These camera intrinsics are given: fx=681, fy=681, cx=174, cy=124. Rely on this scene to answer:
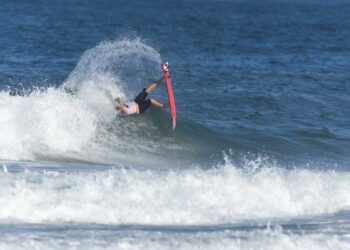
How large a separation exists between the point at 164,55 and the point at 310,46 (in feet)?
42.2

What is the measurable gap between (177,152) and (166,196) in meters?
5.61

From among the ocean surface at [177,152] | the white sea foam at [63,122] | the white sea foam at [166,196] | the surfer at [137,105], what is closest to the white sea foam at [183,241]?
the ocean surface at [177,152]

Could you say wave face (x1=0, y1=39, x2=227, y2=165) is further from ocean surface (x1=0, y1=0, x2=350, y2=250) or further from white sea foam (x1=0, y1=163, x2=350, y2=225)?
white sea foam (x1=0, y1=163, x2=350, y2=225)

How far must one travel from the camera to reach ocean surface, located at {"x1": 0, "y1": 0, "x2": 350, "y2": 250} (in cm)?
1050

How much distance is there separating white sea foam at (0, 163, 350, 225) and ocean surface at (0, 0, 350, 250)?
0.10 ft

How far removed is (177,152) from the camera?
17703mm

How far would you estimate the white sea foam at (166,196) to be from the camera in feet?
36.4

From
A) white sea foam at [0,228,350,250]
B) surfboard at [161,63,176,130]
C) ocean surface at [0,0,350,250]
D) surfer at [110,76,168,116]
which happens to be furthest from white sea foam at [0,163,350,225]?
surfboard at [161,63,176,130]

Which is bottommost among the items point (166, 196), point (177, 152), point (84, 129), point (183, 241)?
point (177, 152)

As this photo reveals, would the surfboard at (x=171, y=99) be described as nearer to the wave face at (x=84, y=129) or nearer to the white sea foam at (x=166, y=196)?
the wave face at (x=84, y=129)

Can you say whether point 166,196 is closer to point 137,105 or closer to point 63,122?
point 137,105

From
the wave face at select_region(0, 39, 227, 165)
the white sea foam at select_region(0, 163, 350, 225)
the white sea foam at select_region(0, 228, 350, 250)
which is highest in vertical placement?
the white sea foam at select_region(0, 228, 350, 250)

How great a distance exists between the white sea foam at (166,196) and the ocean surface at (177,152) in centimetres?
3

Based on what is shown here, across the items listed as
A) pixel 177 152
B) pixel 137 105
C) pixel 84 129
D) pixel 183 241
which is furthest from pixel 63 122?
pixel 183 241
